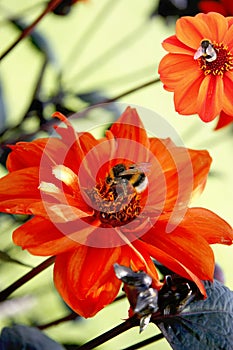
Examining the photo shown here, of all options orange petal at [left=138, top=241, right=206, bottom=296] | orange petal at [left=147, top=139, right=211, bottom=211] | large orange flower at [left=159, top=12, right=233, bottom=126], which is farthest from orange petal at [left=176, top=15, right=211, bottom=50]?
orange petal at [left=138, top=241, right=206, bottom=296]

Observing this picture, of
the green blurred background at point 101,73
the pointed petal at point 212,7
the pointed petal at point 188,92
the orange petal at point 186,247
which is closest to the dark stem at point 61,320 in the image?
the green blurred background at point 101,73

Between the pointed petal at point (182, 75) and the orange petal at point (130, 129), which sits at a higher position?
the pointed petal at point (182, 75)

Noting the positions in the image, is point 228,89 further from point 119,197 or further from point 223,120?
point 119,197

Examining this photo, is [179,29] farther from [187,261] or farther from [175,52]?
[187,261]

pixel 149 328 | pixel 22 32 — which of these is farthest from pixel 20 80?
pixel 149 328

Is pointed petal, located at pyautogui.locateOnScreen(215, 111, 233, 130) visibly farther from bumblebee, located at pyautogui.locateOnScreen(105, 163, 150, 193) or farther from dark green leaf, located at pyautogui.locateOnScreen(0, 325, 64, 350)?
dark green leaf, located at pyautogui.locateOnScreen(0, 325, 64, 350)

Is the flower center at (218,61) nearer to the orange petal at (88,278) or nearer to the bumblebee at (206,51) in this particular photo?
the bumblebee at (206,51)

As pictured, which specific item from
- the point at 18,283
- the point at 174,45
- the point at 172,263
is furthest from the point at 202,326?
the point at 174,45
